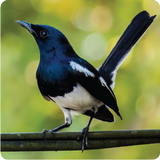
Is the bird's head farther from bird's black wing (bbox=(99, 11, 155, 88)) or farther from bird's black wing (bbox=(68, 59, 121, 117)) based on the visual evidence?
bird's black wing (bbox=(99, 11, 155, 88))

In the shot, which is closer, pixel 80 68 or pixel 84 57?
pixel 80 68

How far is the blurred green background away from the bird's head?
0.94m

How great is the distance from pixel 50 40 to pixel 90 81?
277mm

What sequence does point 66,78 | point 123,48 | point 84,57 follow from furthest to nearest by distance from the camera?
point 84,57 → point 123,48 → point 66,78

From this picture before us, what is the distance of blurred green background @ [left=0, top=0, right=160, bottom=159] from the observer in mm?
2330

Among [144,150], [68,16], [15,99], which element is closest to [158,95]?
[144,150]

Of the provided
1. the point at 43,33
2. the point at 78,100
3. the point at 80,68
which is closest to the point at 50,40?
the point at 43,33

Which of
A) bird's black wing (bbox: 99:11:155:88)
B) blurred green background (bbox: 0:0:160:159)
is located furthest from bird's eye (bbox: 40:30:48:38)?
blurred green background (bbox: 0:0:160:159)

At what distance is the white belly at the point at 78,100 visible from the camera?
1393 millimetres

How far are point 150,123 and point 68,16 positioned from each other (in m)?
1.15

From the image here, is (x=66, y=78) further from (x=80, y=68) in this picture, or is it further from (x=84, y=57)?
(x=84, y=57)

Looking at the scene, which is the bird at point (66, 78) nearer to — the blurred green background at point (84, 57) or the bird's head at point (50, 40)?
the bird's head at point (50, 40)

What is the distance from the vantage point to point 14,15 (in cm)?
259

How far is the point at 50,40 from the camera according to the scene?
1.43m
